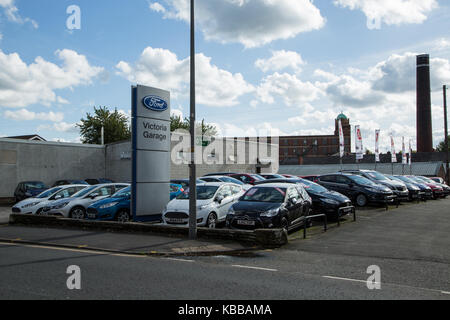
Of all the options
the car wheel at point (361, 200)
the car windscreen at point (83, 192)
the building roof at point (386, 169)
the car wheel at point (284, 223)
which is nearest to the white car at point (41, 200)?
the car windscreen at point (83, 192)

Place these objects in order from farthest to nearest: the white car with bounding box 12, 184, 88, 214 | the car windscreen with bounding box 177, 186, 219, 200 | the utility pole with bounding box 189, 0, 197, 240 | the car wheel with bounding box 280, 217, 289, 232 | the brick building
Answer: the brick building < the white car with bounding box 12, 184, 88, 214 < the car windscreen with bounding box 177, 186, 219, 200 < the car wheel with bounding box 280, 217, 289, 232 < the utility pole with bounding box 189, 0, 197, 240

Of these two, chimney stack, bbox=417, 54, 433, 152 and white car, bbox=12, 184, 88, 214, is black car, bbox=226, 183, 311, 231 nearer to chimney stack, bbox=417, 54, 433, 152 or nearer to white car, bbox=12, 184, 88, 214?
white car, bbox=12, 184, 88, 214

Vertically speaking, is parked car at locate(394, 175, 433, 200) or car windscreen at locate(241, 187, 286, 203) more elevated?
car windscreen at locate(241, 187, 286, 203)

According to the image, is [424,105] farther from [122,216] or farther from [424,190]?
[122,216]

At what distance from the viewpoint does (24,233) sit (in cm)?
1204

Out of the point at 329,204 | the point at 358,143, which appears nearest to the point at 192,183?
the point at 329,204

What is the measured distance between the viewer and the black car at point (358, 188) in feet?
60.2

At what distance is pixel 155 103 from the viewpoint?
568 inches

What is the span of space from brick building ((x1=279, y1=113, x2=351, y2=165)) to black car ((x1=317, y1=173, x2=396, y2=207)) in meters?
85.8

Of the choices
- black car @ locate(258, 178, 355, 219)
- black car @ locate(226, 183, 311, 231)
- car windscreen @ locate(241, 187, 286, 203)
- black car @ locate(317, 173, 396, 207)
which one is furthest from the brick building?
car windscreen @ locate(241, 187, 286, 203)

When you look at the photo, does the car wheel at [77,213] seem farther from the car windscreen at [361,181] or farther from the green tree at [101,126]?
the green tree at [101,126]

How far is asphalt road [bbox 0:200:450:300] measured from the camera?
5676 millimetres

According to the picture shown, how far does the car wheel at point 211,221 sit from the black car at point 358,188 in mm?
9303

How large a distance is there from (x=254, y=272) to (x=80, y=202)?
9.90 metres
